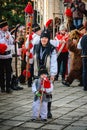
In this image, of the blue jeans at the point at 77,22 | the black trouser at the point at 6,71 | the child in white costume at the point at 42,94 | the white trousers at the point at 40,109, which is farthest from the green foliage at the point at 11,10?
the white trousers at the point at 40,109

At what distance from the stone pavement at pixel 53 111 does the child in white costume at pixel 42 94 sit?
19 centimetres

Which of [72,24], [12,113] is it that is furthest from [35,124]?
[72,24]

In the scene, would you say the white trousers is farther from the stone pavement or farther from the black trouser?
the black trouser

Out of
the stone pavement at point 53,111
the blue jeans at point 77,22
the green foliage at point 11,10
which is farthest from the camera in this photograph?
the green foliage at point 11,10

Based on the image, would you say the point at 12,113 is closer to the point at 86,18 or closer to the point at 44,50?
the point at 44,50

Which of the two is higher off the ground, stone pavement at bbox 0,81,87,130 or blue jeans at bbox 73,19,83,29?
blue jeans at bbox 73,19,83,29

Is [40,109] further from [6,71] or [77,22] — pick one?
[77,22]

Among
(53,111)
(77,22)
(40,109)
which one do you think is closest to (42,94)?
(40,109)

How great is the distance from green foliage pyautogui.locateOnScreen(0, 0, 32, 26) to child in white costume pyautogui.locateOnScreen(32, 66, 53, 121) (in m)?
17.2

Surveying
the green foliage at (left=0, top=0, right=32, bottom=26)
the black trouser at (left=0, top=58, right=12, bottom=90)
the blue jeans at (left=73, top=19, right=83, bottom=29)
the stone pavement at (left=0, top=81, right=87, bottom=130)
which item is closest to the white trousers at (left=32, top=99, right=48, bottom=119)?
the stone pavement at (left=0, top=81, right=87, bottom=130)

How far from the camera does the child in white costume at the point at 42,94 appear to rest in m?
9.02

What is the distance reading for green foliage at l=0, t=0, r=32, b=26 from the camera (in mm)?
26247

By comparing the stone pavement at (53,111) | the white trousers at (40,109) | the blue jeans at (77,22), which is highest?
the blue jeans at (77,22)

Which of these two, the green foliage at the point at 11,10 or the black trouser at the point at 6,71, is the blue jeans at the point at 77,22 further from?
the black trouser at the point at 6,71
